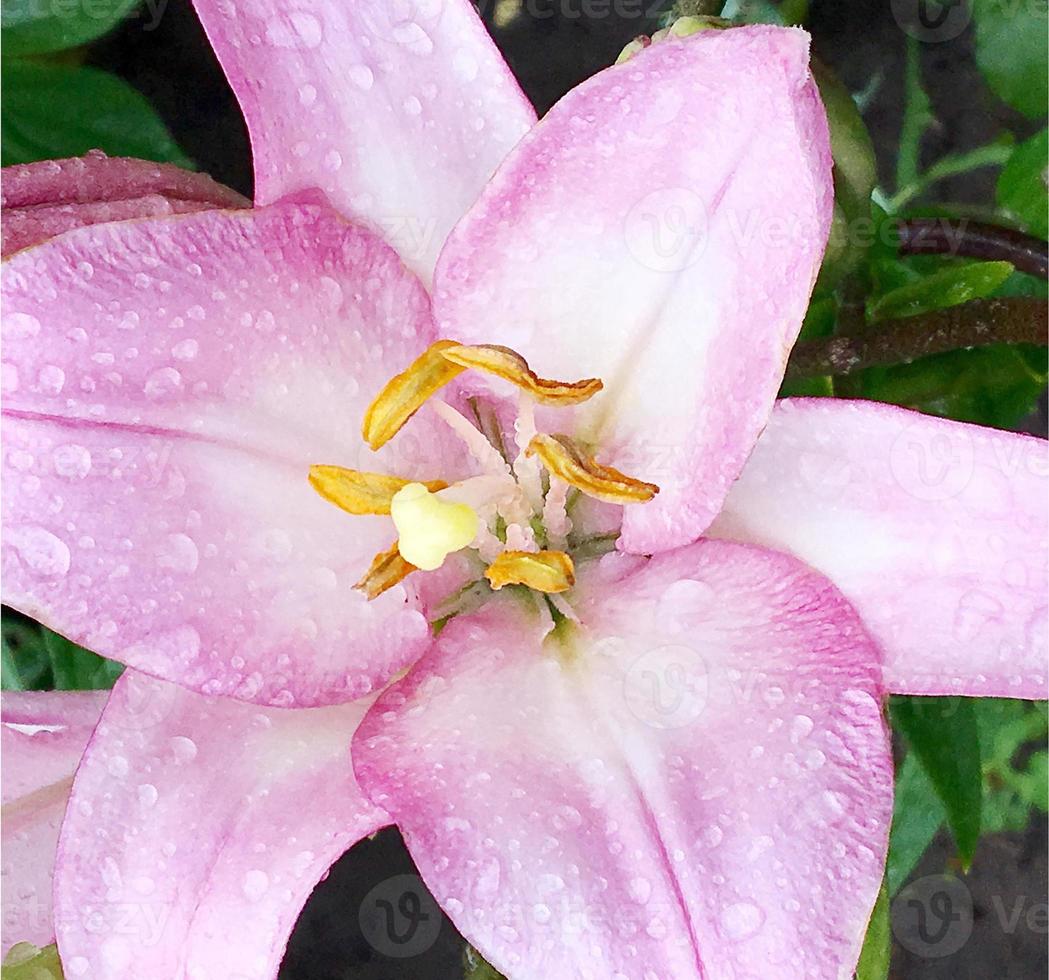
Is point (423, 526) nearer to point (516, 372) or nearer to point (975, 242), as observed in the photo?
point (516, 372)

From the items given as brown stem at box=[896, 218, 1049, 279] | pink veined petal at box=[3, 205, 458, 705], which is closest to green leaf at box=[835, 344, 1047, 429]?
brown stem at box=[896, 218, 1049, 279]

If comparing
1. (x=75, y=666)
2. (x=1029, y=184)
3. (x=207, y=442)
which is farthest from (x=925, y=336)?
(x=75, y=666)

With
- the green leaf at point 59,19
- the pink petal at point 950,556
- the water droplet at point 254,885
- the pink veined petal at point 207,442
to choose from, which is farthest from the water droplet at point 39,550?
the green leaf at point 59,19

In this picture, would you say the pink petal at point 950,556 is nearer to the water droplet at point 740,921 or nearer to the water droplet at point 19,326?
the water droplet at point 740,921

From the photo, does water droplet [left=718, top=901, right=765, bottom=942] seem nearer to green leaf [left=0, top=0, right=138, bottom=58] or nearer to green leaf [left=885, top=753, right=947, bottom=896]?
green leaf [left=885, top=753, right=947, bottom=896]

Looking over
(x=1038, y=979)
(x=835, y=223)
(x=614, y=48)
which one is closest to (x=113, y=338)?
(x=835, y=223)

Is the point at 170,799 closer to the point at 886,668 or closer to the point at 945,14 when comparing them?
the point at 886,668
